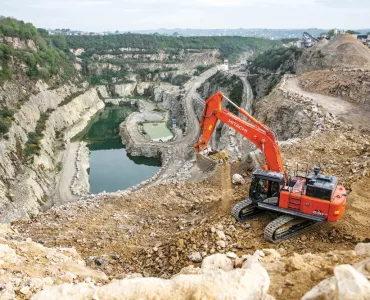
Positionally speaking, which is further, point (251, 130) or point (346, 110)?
point (346, 110)

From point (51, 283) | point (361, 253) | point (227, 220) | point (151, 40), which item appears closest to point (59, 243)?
point (51, 283)

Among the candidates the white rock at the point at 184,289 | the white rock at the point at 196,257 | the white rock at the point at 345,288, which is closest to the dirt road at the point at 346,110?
the white rock at the point at 196,257

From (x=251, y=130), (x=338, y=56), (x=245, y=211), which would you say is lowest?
(x=245, y=211)

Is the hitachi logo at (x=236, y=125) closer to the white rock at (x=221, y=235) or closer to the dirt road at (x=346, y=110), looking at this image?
the white rock at (x=221, y=235)

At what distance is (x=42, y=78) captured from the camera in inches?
1892

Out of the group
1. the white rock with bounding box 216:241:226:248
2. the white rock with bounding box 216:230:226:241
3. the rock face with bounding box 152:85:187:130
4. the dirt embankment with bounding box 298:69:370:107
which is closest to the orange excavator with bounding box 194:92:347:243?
the white rock with bounding box 216:230:226:241

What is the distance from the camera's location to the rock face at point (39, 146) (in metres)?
25.1

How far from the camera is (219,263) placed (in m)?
7.74

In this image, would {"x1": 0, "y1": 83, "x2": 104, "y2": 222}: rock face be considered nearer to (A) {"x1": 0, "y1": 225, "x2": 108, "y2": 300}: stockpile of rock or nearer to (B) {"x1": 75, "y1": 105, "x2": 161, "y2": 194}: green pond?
(B) {"x1": 75, "y1": 105, "x2": 161, "y2": 194}: green pond

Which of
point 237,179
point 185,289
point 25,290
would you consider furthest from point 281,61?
point 25,290

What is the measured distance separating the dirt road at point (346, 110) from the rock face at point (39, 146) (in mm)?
21988

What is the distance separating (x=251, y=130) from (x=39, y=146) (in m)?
27.4

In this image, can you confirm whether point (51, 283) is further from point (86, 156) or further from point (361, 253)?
point (86, 156)

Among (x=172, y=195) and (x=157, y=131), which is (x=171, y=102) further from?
(x=172, y=195)
